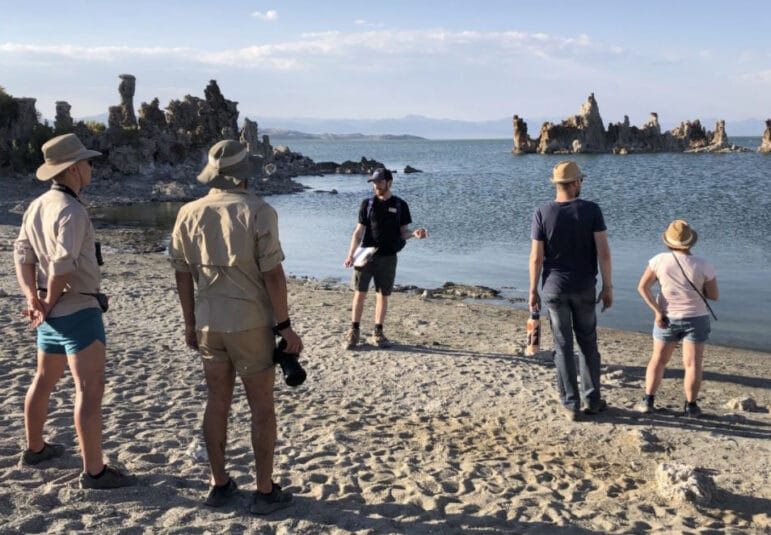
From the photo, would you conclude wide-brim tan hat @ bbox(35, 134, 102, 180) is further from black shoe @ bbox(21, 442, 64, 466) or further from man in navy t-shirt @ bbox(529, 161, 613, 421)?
man in navy t-shirt @ bbox(529, 161, 613, 421)

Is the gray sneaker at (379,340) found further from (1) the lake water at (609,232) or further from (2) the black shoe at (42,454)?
(2) the black shoe at (42,454)

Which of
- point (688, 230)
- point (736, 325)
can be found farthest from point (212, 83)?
point (688, 230)

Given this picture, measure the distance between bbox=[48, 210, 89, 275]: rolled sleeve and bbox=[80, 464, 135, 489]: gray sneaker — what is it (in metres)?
1.31

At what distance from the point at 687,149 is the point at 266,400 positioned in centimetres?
13070

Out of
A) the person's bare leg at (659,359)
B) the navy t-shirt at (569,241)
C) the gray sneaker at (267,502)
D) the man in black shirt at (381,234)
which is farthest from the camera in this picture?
the man in black shirt at (381,234)

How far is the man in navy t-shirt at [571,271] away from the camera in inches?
232

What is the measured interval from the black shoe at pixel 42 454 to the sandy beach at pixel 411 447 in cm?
7

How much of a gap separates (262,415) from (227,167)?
4.54 ft

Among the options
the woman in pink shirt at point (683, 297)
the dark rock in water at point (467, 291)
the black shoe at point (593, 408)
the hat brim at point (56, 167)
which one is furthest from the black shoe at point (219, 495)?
the dark rock in water at point (467, 291)

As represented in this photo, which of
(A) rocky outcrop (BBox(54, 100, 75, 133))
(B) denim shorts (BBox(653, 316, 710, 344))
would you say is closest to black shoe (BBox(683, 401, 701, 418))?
(B) denim shorts (BBox(653, 316, 710, 344))

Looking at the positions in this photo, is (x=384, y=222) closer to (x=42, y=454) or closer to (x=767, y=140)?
(x=42, y=454)

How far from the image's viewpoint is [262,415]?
13.1 feet

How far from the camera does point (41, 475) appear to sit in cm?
462

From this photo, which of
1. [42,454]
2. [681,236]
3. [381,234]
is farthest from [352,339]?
[42,454]
